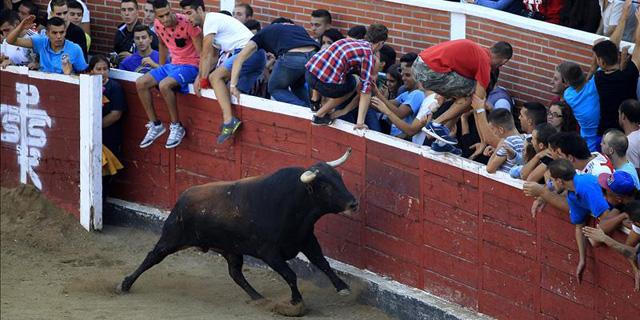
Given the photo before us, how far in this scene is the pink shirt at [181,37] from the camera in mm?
12656

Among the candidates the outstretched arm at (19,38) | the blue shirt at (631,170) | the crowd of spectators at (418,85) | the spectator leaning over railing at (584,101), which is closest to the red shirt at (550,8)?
the crowd of spectators at (418,85)

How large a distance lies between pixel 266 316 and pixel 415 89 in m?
2.27

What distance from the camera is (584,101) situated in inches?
387

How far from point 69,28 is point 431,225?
5524 mm

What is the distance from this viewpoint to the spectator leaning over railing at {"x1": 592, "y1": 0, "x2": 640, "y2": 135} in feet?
32.0

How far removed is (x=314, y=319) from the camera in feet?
35.2

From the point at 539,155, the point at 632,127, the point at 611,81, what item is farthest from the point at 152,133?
the point at 632,127

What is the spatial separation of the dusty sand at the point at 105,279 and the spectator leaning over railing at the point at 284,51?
1.70m

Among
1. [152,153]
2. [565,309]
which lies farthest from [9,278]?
[565,309]

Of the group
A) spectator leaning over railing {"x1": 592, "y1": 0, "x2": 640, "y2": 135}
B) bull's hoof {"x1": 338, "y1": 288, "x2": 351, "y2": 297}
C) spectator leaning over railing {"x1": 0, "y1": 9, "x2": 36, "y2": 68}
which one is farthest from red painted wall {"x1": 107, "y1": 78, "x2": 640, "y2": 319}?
spectator leaning over railing {"x1": 0, "y1": 9, "x2": 36, "y2": 68}

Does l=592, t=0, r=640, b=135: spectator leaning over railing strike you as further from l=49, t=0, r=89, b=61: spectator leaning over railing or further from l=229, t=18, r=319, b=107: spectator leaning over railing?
l=49, t=0, r=89, b=61: spectator leaning over railing

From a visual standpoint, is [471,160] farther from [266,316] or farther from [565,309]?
[266,316]

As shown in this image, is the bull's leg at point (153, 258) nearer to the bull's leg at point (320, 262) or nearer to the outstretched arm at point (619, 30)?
the bull's leg at point (320, 262)

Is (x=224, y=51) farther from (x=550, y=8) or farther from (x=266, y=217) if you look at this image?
(x=550, y=8)
